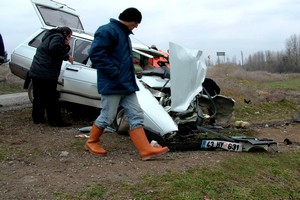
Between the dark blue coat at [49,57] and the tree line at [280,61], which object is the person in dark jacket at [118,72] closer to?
the dark blue coat at [49,57]

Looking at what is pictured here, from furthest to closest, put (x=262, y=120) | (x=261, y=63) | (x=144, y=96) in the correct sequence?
1. (x=261, y=63)
2. (x=262, y=120)
3. (x=144, y=96)

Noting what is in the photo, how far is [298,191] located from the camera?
4348 millimetres

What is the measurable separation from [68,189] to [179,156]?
160 cm

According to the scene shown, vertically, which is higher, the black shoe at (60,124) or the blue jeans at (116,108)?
the blue jeans at (116,108)

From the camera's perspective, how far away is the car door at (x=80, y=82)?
650 cm

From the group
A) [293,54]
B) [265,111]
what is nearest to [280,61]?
[293,54]

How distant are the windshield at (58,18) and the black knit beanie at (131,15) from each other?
3.63 metres

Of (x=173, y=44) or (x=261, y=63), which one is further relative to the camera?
(x=261, y=63)

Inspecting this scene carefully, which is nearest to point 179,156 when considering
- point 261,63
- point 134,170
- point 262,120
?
point 134,170

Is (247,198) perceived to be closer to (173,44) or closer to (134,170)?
(134,170)

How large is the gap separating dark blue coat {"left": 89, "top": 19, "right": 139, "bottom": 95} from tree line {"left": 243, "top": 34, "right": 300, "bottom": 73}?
224ft

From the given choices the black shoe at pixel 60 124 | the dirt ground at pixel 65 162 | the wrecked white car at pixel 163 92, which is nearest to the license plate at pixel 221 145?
the wrecked white car at pixel 163 92

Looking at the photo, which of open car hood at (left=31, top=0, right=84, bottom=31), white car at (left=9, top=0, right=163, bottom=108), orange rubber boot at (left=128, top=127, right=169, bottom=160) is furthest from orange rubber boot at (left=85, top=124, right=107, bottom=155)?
open car hood at (left=31, top=0, right=84, bottom=31)

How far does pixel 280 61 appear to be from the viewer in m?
75.9
